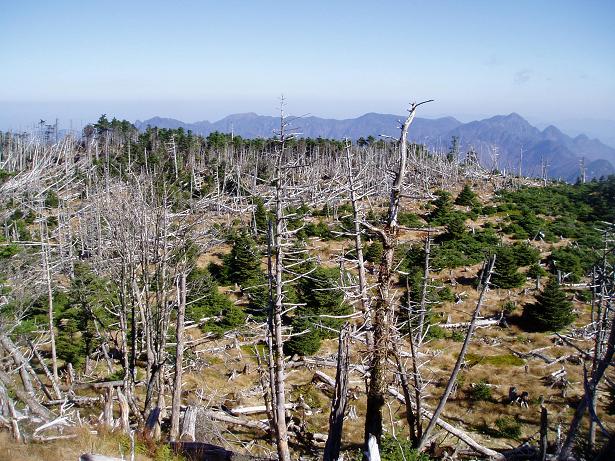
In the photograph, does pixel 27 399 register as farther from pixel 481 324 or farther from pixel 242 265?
pixel 481 324

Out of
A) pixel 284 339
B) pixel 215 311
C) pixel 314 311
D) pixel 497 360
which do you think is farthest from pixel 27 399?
pixel 497 360

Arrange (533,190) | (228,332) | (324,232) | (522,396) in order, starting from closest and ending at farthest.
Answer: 1. (522,396)
2. (228,332)
3. (324,232)
4. (533,190)

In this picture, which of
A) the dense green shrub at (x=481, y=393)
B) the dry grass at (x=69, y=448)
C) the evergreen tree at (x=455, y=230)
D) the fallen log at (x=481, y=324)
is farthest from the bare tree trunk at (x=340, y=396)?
the evergreen tree at (x=455, y=230)

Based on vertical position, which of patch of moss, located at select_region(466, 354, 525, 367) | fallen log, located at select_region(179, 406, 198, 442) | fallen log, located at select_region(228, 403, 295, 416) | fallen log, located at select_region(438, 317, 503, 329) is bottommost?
fallen log, located at select_region(228, 403, 295, 416)

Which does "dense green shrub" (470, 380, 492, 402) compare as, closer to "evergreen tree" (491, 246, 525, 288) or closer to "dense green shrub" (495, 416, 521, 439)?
"dense green shrub" (495, 416, 521, 439)

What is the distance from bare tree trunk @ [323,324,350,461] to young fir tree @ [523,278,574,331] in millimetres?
15189

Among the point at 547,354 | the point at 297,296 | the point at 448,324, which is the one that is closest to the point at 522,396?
the point at 547,354

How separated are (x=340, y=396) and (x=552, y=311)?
50.7 ft

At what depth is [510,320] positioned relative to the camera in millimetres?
21109

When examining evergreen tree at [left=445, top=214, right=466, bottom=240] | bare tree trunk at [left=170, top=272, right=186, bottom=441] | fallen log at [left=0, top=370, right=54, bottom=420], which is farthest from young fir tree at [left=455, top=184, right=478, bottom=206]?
fallen log at [left=0, top=370, right=54, bottom=420]

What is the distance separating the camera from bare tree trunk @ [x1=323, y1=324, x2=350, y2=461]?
7.40 m

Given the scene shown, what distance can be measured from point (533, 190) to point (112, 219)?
5093cm

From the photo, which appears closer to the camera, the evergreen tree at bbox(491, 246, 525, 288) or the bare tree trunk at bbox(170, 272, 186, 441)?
the bare tree trunk at bbox(170, 272, 186, 441)

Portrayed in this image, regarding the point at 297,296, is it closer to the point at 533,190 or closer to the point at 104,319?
the point at 104,319
